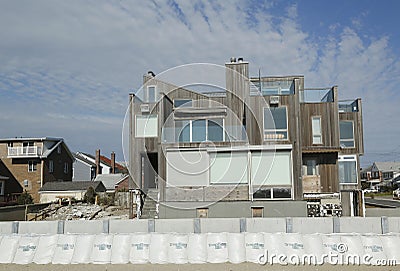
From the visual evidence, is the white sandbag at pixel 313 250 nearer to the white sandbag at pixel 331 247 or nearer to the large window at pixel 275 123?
the white sandbag at pixel 331 247

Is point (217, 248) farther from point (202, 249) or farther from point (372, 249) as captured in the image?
point (372, 249)

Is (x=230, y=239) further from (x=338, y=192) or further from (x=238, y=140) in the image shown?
(x=338, y=192)

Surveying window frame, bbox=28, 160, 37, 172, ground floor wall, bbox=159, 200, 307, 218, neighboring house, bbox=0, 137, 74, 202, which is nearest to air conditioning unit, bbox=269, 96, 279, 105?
ground floor wall, bbox=159, 200, 307, 218

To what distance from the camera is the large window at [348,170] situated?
21.2 metres

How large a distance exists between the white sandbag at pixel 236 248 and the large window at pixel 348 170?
1064cm

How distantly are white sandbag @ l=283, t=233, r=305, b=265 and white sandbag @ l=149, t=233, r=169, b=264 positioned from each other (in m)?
3.43

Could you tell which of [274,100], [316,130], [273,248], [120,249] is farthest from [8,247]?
[316,130]

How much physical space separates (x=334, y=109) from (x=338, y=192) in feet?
14.0

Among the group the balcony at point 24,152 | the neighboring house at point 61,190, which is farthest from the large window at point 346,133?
the balcony at point 24,152

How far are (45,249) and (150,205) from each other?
7470 millimetres

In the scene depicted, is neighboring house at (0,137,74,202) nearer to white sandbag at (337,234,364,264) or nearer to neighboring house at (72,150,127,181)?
neighboring house at (72,150,127,181)

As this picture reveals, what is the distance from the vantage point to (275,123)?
18891 millimetres

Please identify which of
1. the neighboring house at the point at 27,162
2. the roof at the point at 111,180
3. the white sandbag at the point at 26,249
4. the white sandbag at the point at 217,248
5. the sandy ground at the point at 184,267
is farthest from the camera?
the roof at the point at 111,180

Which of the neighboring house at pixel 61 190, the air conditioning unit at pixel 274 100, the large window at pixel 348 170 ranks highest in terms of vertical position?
the air conditioning unit at pixel 274 100
